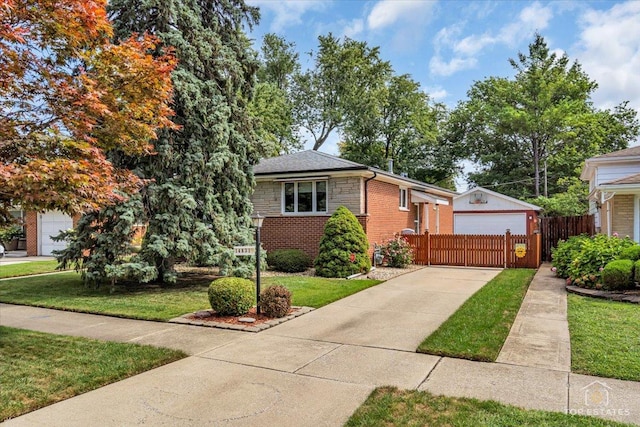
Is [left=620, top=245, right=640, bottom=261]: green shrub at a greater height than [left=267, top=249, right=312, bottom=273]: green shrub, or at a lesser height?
greater

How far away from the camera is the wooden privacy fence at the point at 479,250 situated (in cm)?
1539

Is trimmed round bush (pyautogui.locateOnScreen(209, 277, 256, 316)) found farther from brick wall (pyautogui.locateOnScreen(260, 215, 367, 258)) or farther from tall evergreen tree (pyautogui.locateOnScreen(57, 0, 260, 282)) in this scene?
brick wall (pyautogui.locateOnScreen(260, 215, 367, 258))

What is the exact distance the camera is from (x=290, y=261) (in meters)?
13.9

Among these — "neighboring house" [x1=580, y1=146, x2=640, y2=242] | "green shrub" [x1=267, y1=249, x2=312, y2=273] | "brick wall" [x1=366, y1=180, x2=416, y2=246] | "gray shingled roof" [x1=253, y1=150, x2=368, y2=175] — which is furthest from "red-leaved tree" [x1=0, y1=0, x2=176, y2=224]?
"neighboring house" [x1=580, y1=146, x2=640, y2=242]

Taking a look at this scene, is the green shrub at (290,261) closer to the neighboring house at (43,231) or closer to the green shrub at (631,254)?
the green shrub at (631,254)

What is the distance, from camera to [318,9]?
16.7m

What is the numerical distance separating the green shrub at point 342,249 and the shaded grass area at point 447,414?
28.4ft

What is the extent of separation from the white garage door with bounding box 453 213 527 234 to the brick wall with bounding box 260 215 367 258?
56.6ft

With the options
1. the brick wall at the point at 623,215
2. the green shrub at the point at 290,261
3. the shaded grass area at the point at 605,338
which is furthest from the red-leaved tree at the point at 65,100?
the brick wall at the point at 623,215

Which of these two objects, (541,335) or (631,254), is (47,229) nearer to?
(541,335)

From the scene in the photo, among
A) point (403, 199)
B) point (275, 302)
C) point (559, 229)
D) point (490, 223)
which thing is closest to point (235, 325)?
point (275, 302)

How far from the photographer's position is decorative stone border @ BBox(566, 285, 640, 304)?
8.71m

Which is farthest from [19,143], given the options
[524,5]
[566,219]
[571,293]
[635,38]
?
[566,219]

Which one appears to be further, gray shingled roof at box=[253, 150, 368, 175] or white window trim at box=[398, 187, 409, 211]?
white window trim at box=[398, 187, 409, 211]
